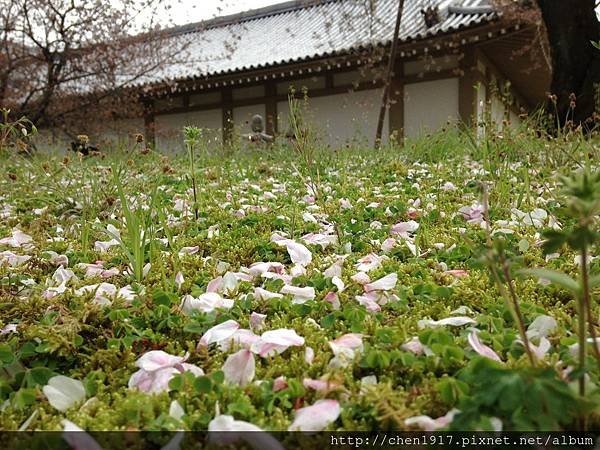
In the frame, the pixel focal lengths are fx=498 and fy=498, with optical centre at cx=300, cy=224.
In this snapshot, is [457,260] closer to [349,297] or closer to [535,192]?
[349,297]

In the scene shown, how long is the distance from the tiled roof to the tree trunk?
2634 millimetres

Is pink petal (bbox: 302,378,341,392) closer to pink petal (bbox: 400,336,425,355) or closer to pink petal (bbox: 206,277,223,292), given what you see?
pink petal (bbox: 400,336,425,355)

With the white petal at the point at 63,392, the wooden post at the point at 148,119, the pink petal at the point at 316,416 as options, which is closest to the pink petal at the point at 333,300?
the pink petal at the point at 316,416

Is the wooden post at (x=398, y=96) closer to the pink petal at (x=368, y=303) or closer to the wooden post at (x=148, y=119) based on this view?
the wooden post at (x=148, y=119)

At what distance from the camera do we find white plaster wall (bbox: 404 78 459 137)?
373 inches

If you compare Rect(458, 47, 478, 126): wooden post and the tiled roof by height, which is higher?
the tiled roof

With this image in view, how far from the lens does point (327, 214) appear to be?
2455mm

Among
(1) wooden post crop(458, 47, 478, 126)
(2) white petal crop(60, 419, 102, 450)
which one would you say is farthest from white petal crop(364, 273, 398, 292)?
(1) wooden post crop(458, 47, 478, 126)

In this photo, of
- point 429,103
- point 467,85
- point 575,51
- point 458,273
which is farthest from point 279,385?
point 429,103

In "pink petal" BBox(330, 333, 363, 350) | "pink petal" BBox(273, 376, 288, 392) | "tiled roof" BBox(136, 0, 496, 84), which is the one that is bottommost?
"pink petal" BBox(273, 376, 288, 392)

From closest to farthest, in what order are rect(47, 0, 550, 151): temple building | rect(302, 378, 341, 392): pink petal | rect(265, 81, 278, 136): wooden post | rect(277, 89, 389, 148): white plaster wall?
1. rect(302, 378, 341, 392): pink petal
2. rect(47, 0, 550, 151): temple building
3. rect(277, 89, 389, 148): white plaster wall
4. rect(265, 81, 278, 136): wooden post

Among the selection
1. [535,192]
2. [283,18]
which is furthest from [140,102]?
[535,192]

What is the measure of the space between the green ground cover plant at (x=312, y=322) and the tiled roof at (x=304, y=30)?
742cm

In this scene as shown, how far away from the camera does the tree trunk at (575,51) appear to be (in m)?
5.40
